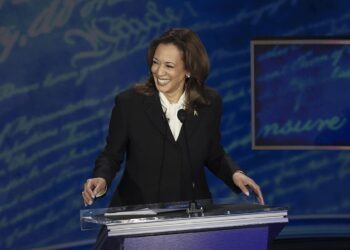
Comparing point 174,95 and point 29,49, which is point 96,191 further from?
point 29,49

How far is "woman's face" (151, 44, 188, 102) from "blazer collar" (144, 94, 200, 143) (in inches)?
2.0

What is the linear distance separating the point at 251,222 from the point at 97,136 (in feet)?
9.07

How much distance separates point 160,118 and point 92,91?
6.73 ft

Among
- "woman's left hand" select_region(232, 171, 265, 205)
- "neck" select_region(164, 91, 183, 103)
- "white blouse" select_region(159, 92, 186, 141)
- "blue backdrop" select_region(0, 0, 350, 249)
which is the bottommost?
"woman's left hand" select_region(232, 171, 265, 205)

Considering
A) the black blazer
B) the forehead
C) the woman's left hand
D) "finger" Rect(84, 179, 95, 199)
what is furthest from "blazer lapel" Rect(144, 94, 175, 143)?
"finger" Rect(84, 179, 95, 199)

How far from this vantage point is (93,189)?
237 cm

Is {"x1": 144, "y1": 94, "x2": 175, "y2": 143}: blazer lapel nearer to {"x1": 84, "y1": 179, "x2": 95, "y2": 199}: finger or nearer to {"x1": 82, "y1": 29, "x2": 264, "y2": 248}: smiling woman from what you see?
{"x1": 82, "y1": 29, "x2": 264, "y2": 248}: smiling woman

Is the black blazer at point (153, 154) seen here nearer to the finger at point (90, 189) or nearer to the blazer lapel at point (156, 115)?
the blazer lapel at point (156, 115)

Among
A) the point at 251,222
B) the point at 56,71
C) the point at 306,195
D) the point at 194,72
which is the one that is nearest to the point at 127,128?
the point at 194,72

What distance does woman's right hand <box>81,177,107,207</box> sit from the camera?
7.51 feet

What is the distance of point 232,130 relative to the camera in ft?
16.2

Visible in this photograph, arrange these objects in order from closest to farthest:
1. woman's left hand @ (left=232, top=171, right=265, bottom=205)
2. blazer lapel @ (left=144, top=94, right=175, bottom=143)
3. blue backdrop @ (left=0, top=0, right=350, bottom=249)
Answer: woman's left hand @ (left=232, top=171, right=265, bottom=205) < blazer lapel @ (left=144, top=94, right=175, bottom=143) < blue backdrop @ (left=0, top=0, right=350, bottom=249)

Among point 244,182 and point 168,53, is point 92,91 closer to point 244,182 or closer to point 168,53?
point 168,53

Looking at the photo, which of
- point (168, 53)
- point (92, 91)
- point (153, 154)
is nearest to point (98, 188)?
point (153, 154)
